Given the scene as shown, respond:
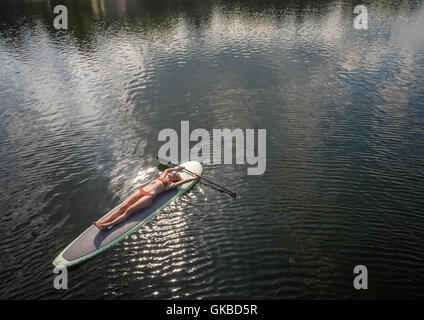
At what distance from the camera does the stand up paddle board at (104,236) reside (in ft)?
35.4

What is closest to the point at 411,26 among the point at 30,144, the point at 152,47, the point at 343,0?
the point at 343,0

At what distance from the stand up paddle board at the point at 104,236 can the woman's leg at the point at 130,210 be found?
0.14 metres

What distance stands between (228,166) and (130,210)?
590 cm

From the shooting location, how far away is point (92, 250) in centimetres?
1105

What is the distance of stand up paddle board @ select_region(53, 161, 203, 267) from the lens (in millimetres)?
10797

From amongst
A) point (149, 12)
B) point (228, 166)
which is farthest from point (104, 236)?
point (149, 12)

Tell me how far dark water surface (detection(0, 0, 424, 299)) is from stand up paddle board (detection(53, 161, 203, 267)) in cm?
34

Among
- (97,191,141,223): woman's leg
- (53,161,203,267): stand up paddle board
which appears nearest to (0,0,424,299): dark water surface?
(53,161,203,267): stand up paddle board

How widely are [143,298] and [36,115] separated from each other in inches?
717

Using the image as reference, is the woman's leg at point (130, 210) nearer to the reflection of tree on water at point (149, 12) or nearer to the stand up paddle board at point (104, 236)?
the stand up paddle board at point (104, 236)

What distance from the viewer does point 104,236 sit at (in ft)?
38.2

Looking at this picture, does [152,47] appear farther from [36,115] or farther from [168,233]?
[168,233]

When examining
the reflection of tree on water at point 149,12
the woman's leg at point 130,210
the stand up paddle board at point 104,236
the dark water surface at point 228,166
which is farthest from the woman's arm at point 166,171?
the reflection of tree on water at point 149,12

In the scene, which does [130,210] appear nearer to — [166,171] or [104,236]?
[104,236]
